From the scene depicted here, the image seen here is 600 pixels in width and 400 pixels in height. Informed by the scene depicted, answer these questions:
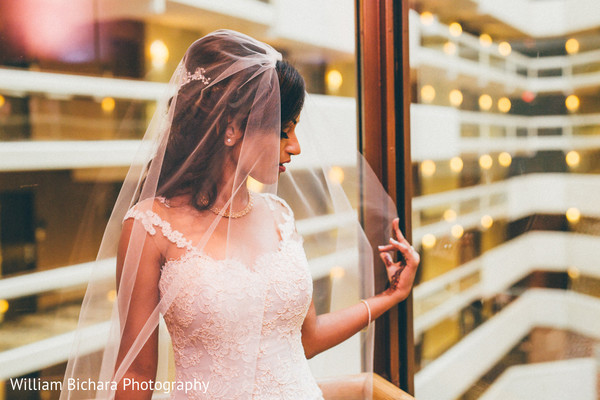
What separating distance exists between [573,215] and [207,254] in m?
0.92

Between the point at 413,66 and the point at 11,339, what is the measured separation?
58.1 inches

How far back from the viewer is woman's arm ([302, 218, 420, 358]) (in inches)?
49.9

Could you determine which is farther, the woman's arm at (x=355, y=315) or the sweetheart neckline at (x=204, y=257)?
the woman's arm at (x=355, y=315)

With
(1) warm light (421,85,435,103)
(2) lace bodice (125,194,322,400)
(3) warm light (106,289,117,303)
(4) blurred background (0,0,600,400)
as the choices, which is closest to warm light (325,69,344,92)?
(4) blurred background (0,0,600,400)

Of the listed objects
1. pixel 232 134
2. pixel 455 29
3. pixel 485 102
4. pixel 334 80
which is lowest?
pixel 232 134

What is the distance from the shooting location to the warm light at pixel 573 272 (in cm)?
123

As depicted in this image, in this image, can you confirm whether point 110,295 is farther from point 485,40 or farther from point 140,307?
point 485,40

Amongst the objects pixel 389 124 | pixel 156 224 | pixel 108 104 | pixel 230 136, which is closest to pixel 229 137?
pixel 230 136

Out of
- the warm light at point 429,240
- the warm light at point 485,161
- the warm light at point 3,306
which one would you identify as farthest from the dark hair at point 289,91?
the warm light at point 3,306

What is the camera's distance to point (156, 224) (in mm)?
1055

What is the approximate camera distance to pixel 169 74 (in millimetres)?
1525

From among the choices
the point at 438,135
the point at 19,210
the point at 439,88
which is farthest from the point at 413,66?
the point at 19,210

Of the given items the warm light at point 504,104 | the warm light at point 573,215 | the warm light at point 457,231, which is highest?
the warm light at point 504,104

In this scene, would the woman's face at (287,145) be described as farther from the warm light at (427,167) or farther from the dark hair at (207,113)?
the warm light at (427,167)
